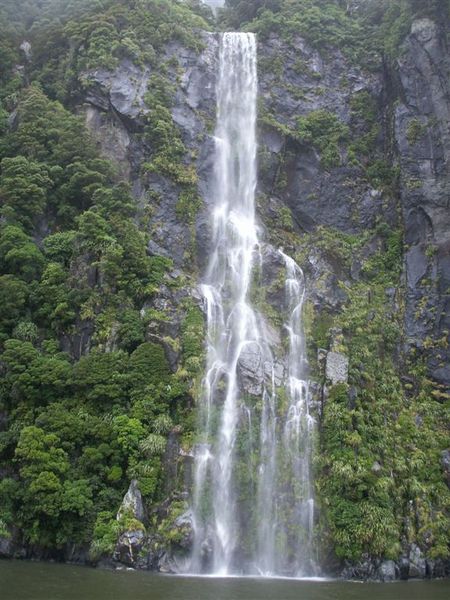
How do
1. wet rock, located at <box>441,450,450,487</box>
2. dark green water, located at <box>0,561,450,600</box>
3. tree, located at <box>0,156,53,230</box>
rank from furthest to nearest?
tree, located at <box>0,156,53,230</box> < wet rock, located at <box>441,450,450,487</box> < dark green water, located at <box>0,561,450,600</box>

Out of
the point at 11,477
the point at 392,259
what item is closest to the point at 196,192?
the point at 392,259

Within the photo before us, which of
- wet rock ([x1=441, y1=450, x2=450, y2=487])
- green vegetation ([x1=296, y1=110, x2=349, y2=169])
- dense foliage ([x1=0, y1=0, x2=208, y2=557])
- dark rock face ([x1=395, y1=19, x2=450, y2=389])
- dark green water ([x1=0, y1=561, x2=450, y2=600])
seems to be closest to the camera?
dark green water ([x1=0, y1=561, x2=450, y2=600])

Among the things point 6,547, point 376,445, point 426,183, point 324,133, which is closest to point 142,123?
point 324,133

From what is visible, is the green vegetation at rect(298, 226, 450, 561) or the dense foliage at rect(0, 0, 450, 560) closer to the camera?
the green vegetation at rect(298, 226, 450, 561)

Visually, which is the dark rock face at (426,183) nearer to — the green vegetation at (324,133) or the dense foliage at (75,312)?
the green vegetation at (324,133)

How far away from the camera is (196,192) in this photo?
3978cm

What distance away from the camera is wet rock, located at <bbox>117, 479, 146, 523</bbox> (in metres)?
25.0

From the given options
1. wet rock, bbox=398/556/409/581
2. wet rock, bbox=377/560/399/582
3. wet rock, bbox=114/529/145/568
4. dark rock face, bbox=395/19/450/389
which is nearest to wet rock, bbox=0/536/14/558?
wet rock, bbox=114/529/145/568

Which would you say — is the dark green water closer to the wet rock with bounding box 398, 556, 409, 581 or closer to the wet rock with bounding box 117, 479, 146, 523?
the wet rock with bounding box 398, 556, 409, 581

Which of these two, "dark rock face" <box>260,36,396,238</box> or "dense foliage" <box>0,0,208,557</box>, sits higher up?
"dark rock face" <box>260,36,396,238</box>

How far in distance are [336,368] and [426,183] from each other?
1442cm

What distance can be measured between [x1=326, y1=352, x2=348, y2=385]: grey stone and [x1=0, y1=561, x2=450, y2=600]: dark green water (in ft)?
31.9

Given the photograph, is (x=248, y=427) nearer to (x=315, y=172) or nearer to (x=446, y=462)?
(x=446, y=462)

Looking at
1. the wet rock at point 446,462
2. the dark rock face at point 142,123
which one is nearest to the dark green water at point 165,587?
the wet rock at point 446,462
